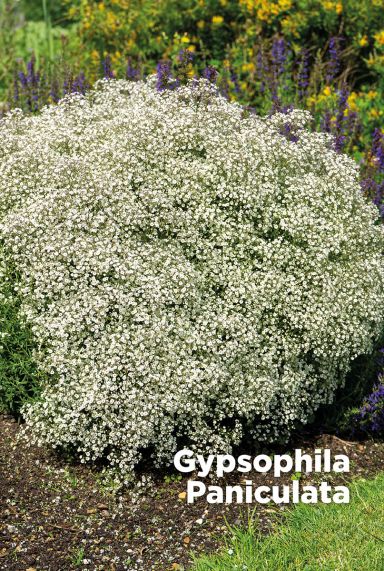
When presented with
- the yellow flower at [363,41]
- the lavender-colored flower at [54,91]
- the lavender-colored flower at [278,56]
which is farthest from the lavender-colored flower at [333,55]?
the lavender-colored flower at [54,91]

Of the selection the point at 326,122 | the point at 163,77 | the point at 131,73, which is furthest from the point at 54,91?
the point at 326,122

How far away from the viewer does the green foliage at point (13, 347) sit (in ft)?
18.5

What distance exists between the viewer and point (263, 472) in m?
5.88

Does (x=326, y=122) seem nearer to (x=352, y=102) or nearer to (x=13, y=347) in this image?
(x=352, y=102)

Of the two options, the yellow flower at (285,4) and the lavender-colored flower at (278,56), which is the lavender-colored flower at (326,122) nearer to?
the lavender-colored flower at (278,56)

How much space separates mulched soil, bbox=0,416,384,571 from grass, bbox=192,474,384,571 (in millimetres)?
162

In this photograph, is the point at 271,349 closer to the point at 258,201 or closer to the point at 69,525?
the point at 258,201

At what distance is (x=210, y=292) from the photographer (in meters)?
5.72

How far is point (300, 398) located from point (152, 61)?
21.3 feet

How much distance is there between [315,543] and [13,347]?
2.41 meters

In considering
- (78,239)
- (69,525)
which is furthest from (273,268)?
(69,525)

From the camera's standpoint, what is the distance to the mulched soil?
495 cm

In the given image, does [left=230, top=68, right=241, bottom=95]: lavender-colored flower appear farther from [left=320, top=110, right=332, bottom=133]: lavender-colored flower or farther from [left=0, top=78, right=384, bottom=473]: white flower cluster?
[left=0, top=78, right=384, bottom=473]: white flower cluster

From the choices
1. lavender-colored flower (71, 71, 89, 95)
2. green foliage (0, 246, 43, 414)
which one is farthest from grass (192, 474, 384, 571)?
lavender-colored flower (71, 71, 89, 95)
